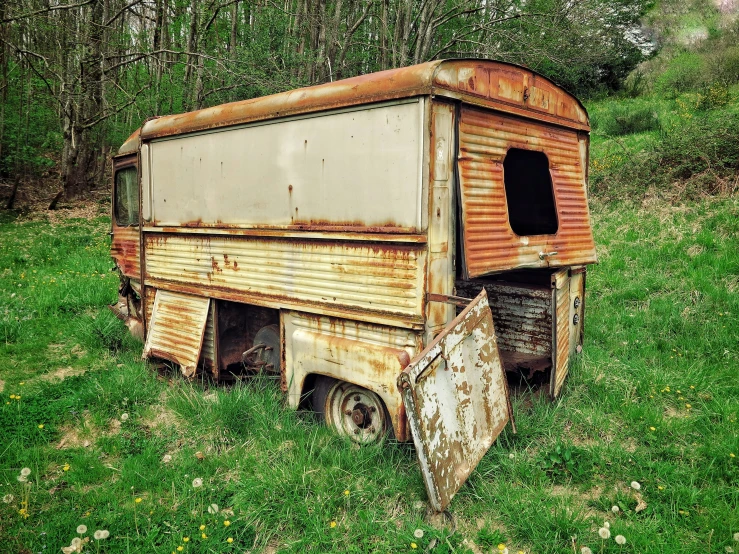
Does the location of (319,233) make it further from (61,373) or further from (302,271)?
(61,373)

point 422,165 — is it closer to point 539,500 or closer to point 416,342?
point 416,342

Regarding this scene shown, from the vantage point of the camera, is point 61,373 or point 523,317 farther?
point 61,373

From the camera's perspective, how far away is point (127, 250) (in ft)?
20.2

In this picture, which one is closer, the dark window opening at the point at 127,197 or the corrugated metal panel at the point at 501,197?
the corrugated metal panel at the point at 501,197

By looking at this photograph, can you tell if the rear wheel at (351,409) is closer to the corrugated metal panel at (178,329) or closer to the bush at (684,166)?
the corrugated metal panel at (178,329)

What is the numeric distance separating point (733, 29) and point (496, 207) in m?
17.9

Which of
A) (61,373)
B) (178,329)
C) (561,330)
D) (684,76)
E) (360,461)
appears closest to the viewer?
(360,461)

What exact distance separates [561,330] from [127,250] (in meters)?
4.94

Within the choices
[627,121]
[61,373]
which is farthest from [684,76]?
[61,373]

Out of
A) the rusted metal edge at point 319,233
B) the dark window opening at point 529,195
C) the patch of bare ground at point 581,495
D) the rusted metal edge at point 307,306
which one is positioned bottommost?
the patch of bare ground at point 581,495

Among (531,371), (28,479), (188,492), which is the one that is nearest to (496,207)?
(531,371)

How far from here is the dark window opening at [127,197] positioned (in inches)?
237

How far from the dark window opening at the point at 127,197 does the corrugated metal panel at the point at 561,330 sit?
15.0 ft

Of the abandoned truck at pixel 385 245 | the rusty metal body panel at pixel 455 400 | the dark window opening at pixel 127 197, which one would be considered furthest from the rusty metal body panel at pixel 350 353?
the dark window opening at pixel 127 197
